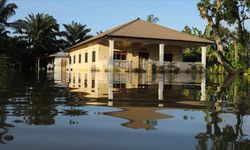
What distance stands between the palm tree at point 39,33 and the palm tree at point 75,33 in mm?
6090

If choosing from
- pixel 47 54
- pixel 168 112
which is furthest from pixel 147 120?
pixel 47 54

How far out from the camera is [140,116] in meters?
5.14

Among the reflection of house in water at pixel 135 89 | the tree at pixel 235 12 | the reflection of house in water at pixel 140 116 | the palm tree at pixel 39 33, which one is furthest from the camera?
the palm tree at pixel 39 33

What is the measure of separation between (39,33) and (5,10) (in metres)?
14.0

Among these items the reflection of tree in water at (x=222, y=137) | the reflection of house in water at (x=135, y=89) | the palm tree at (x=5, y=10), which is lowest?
the reflection of tree in water at (x=222, y=137)

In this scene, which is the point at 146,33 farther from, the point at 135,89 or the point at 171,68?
the point at 135,89

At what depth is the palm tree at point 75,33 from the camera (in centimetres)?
6103

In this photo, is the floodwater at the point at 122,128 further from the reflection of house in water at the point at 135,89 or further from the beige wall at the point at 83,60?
the beige wall at the point at 83,60

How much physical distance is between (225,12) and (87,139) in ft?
96.4

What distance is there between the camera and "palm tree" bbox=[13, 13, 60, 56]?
Answer: 5244 centimetres

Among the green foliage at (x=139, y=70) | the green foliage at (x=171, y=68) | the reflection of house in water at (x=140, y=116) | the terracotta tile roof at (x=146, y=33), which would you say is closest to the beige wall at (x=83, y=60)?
the terracotta tile roof at (x=146, y=33)

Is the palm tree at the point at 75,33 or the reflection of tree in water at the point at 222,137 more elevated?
the palm tree at the point at 75,33

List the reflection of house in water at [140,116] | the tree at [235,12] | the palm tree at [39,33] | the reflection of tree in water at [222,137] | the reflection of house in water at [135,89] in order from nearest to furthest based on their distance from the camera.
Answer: the reflection of tree in water at [222,137], the reflection of house in water at [140,116], the reflection of house in water at [135,89], the tree at [235,12], the palm tree at [39,33]

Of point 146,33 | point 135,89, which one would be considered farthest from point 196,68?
point 135,89
